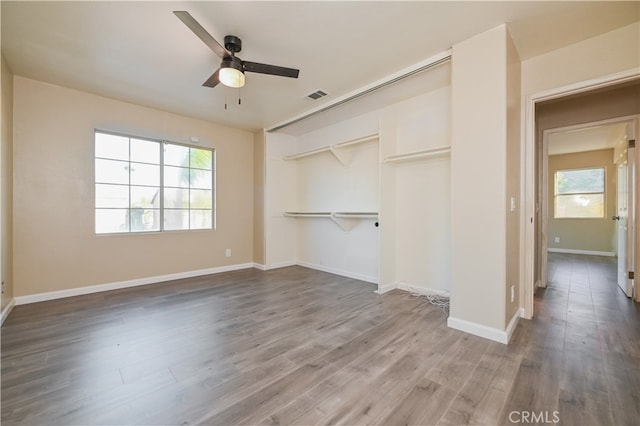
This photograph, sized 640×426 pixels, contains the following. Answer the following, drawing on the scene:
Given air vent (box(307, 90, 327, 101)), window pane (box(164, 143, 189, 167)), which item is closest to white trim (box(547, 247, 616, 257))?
air vent (box(307, 90, 327, 101))

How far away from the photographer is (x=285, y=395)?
157 centimetres

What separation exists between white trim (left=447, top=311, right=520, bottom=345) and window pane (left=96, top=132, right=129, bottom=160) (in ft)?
15.4

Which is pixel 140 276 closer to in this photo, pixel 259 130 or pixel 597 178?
pixel 259 130

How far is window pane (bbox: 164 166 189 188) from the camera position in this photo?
4.27m

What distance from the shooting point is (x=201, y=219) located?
4.66 meters

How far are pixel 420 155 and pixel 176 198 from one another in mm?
3791

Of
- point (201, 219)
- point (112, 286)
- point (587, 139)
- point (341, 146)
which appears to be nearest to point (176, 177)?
point (201, 219)

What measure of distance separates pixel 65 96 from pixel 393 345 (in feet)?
15.6

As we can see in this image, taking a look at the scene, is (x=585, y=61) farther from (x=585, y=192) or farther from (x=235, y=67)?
(x=585, y=192)

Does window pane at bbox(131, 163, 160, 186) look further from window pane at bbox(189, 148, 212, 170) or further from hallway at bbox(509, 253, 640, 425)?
hallway at bbox(509, 253, 640, 425)

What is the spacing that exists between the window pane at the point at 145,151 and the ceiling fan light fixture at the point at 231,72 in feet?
8.15

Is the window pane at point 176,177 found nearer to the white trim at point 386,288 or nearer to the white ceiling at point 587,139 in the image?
the white trim at point 386,288

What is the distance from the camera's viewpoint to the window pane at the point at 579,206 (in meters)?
6.54

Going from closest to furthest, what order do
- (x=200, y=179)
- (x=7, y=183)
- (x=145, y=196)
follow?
(x=7, y=183) → (x=145, y=196) → (x=200, y=179)
